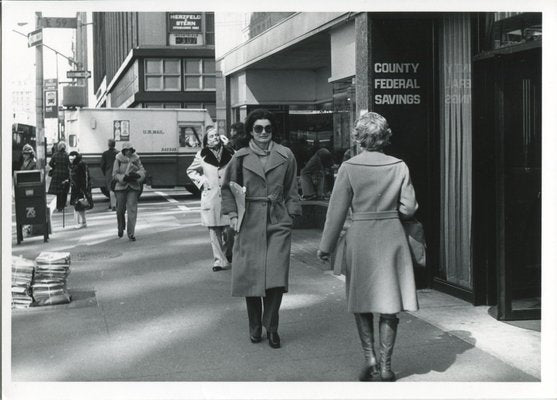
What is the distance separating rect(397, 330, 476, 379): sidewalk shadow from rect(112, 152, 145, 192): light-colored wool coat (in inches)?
323

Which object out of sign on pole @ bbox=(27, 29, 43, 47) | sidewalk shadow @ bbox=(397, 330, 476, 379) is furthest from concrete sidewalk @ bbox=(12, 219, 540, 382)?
sign on pole @ bbox=(27, 29, 43, 47)

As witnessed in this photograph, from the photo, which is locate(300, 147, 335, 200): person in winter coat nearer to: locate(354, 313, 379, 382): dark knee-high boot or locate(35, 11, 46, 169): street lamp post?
locate(35, 11, 46, 169): street lamp post

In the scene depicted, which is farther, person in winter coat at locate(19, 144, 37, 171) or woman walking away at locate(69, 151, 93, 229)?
woman walking away at locate(69, 151, 93, 229)

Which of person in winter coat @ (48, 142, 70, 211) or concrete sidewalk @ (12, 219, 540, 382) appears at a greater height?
person in winter coat @ (48, 142, 70, 211)

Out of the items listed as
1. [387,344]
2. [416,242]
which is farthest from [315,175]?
[387,344]

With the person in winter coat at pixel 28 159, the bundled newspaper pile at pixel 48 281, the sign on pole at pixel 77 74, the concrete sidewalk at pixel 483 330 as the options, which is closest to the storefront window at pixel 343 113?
the concrete sidewalk at pixel 483 330

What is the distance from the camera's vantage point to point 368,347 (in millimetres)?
5402

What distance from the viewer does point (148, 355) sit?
6.16 m

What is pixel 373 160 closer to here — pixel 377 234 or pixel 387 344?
pixel 377 234

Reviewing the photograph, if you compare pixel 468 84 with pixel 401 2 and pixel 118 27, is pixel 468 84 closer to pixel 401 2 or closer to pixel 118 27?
pixel 401 2

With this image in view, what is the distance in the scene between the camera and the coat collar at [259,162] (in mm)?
6473

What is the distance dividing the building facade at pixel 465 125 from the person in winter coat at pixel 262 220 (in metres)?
0.56

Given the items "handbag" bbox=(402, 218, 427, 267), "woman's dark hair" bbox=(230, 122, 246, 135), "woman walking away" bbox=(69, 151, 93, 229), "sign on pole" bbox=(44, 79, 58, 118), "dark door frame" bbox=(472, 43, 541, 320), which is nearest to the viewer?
"handbag" bbox=(402, 218, 427, 267)

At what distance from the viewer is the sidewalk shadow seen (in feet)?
18.5
